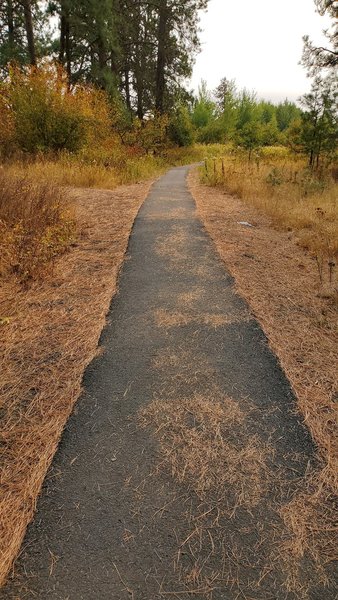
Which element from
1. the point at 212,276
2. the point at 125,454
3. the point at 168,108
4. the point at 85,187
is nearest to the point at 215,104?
the point at 168,108

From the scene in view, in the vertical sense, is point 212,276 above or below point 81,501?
above

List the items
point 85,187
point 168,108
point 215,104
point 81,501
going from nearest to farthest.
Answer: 1. point 81,501
2. point 85,187
3. point 168,108
4. point 215,104

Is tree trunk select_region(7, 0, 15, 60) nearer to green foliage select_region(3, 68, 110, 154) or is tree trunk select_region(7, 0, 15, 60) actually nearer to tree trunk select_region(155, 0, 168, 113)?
tree trunk select_region(155, 0, 168, 113)

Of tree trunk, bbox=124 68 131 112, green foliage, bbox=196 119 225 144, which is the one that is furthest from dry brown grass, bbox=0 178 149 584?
green foliage, bbox=196 119 225 144

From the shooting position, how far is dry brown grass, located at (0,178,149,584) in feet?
5.15

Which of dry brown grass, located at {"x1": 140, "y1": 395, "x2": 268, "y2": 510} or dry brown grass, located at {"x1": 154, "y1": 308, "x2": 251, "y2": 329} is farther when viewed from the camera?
dry brown grass, located at {"x1": 154, "y1": 308, "x2": 251, "y2": 329}

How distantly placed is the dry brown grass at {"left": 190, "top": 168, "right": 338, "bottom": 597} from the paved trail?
0.28 feet

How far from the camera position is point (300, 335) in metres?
2.80

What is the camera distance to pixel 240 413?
6.57 ft

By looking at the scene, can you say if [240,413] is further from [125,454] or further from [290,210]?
[290,210]

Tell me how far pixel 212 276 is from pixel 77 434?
2528mm

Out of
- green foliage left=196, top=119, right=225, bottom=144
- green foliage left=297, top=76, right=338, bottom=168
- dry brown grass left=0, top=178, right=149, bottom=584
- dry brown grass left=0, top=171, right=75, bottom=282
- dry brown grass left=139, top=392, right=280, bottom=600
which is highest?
green foliage left=196, top=119, right=225, bottom=144

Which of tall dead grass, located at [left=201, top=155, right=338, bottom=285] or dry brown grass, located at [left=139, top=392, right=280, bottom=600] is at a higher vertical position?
tall dead grass, located at [left=201, top=155, right=338, bottom=285]

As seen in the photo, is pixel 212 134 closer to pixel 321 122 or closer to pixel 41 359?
pixel 321 122
